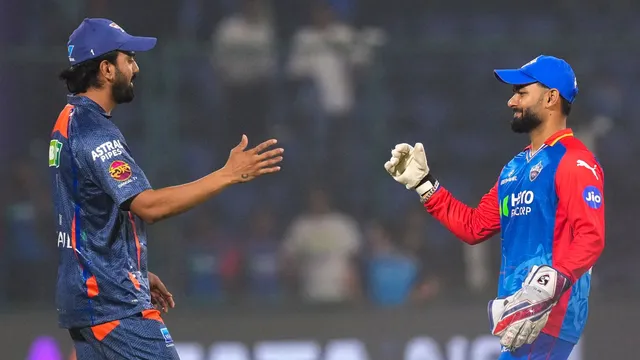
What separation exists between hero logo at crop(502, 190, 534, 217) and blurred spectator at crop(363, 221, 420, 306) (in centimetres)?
392

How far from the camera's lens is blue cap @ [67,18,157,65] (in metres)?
4.77

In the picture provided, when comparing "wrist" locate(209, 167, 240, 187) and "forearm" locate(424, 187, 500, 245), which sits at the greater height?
"wrist" locate(209, 167, 240, 187)

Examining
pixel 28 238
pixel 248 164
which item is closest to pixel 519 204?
pixel 248 164

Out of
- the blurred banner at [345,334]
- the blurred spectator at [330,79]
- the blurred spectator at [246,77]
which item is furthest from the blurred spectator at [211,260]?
the blurred spectator at [330,79]

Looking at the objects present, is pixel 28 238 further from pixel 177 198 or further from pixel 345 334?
pixel 177 198

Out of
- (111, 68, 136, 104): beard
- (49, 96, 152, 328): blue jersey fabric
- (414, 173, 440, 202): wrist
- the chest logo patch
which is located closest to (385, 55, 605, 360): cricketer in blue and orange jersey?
the chest logo patch

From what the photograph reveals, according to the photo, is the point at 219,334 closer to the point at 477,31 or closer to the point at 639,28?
the point at 477,31

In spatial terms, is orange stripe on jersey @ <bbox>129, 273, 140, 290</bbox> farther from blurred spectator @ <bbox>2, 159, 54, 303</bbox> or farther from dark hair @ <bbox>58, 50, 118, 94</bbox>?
blurred spectator @ <bbox>2, 159, 54, 303</bbox>

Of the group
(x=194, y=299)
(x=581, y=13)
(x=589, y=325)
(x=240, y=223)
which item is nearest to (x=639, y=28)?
(x=581, y=13)

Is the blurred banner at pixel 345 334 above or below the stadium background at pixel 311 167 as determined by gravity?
below

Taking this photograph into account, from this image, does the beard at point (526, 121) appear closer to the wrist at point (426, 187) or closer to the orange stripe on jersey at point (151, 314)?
the wrist at point (426, 187)

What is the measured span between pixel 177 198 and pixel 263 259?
4.49 metres

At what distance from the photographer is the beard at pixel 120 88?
15.8ft

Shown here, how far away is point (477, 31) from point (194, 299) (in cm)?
380
